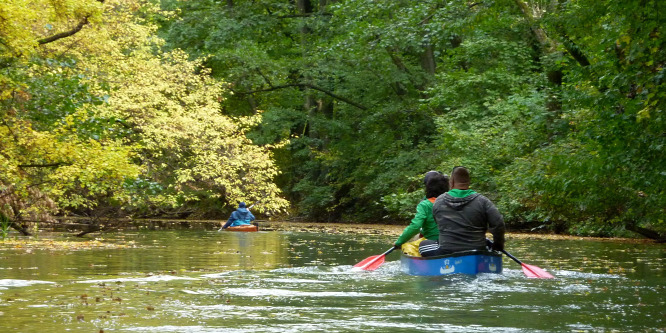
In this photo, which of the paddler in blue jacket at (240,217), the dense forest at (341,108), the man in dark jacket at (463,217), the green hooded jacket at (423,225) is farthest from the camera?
the paddler in blue jacket at (240,217)

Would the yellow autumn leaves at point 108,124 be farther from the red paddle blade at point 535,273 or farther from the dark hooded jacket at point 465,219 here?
the red paddle blade at point 535,273

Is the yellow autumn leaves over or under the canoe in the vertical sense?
over

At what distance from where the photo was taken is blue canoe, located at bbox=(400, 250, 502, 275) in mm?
11703

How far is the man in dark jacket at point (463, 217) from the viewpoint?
461 inches

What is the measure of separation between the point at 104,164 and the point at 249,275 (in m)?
8.15

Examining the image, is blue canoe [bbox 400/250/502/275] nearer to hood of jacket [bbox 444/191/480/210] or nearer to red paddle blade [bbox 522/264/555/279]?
red paddle blade [bbox 522/264/555/279]

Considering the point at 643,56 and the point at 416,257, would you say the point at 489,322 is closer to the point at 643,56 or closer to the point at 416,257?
the point at 416,257

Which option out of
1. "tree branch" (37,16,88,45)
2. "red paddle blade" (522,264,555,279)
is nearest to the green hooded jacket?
"red paddle blade" (522,264,555,279)

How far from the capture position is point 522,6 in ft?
87.1

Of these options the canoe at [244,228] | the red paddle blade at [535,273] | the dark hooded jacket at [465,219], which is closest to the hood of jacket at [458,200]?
the dark hooded jacket at [465,219]

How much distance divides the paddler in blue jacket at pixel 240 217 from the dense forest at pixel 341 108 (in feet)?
4.62

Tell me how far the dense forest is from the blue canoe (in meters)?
2.81

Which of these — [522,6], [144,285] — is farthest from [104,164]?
[522,6]

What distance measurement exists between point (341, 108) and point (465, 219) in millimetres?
29675
